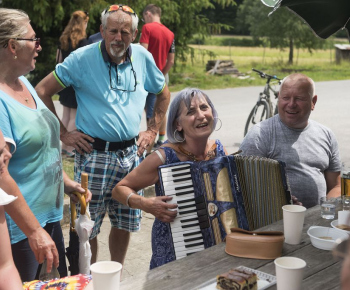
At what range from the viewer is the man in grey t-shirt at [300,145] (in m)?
3.69

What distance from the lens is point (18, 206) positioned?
2551 mm

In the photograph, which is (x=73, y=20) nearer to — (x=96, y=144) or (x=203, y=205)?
(x=96, y=144)

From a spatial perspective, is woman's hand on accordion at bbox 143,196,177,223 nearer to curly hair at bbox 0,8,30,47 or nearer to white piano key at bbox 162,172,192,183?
white piano key at bbox 162,172,192,183

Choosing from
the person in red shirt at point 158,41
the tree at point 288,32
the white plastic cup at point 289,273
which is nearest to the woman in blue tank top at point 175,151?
the white plastic cup at point 289,273

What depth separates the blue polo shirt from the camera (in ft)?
12.5

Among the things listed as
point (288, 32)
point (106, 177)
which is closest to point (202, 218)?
point (106, 177)

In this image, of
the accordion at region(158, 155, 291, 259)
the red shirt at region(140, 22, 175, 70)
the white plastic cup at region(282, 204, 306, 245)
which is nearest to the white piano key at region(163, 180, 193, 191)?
the accordion at region(158, 155, 291, 259)

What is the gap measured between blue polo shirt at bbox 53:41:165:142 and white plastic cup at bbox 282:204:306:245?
4.96ft

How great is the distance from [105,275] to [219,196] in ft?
3.82

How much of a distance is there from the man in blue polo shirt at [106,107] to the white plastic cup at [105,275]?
5.93ft

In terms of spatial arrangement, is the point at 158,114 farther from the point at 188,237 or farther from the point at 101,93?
the point at 188,237

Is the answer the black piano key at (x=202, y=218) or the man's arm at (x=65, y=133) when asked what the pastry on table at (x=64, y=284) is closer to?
the black piano key at (x=202, y=218)

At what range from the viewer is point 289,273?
2076mm

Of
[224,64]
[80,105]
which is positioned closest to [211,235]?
[80,105]
